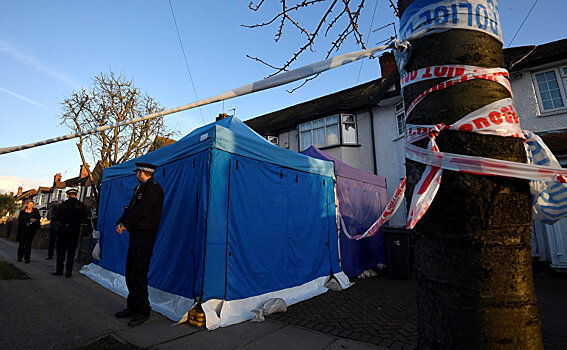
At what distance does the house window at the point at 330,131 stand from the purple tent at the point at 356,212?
14.8 ft

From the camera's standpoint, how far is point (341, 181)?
6426 mm

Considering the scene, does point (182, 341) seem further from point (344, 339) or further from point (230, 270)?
point (344, 339)

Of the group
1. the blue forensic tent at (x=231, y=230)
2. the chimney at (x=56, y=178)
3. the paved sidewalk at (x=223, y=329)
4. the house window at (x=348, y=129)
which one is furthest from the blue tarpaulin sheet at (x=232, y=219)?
the chimney at (x=56, y=178)

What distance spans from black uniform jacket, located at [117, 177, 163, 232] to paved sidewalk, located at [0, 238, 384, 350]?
3.91 ft

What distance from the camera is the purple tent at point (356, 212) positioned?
20.5 ft

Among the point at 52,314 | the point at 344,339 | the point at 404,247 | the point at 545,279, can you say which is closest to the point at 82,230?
the point at 52,314

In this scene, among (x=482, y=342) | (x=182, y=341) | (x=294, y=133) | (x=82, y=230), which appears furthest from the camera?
(x=294, y=133)

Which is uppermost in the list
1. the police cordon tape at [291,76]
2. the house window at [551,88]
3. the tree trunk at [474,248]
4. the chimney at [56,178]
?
the chimney at [56,178]

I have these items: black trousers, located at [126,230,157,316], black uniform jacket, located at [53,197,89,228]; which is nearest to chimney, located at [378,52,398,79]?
black trousers, located at [126,230,157,316]

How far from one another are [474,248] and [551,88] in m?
11.4

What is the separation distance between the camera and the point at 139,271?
11.1 ft

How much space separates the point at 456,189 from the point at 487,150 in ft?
0.57

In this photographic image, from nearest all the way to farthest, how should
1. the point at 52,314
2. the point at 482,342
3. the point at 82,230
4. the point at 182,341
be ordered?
the point at 482,342 < the point at 182,341 < the point at 52,314 < the point at 82,230

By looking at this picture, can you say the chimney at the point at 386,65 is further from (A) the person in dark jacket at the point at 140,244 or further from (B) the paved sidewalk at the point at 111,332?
(B) the paved sidewalk at the point at 111,332
